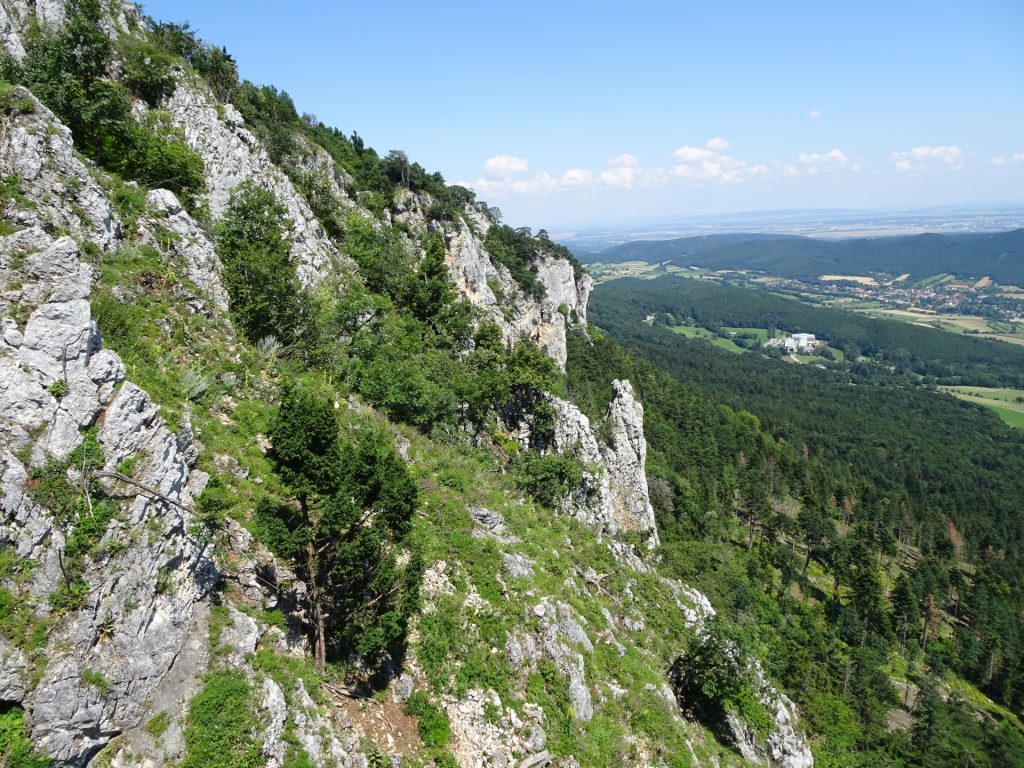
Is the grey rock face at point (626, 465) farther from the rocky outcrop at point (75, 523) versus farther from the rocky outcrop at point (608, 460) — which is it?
the rocky outcrop at point (75, 523)

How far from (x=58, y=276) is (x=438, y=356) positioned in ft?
79.0

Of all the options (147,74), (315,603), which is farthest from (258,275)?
(147,74)

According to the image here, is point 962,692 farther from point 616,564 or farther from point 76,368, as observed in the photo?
point 76,368

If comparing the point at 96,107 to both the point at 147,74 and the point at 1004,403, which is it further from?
the point at 1004,403

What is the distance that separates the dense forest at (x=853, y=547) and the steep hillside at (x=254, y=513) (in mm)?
16986

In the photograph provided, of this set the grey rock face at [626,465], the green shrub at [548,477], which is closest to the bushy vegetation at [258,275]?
the green shrub at [548,477]

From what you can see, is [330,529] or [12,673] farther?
[330,529]

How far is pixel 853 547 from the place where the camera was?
8019 centimetres

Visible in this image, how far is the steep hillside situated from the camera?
1109 centimetres

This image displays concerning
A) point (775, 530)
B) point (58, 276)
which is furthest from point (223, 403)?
point (775, 530)

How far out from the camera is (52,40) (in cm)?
2612

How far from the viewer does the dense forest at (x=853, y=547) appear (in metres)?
50.8

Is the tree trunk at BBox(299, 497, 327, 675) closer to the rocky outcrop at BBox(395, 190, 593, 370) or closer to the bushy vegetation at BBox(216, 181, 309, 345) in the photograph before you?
the bushy vegetation at BBox(216, 181, 309, 345)

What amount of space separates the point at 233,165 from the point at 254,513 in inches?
1168
